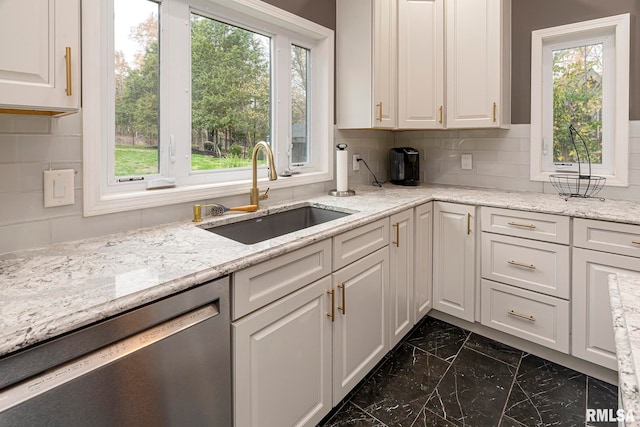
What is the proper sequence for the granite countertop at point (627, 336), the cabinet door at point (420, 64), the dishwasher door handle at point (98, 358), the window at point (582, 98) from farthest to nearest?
1. the cabinet door at point (420, 64)
2. the window at point (582, 98)
3. the dishwasher door handle at point (98, 358)
4. the granite countertop at point (627, 336)

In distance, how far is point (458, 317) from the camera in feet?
8.13

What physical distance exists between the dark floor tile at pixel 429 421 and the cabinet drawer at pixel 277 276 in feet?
2.70

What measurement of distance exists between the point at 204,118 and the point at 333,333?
1.26 m

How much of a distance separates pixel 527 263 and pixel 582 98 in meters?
1.22

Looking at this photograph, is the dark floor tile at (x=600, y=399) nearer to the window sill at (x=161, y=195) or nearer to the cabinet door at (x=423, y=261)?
the cabinet door at (x=423, y=261)

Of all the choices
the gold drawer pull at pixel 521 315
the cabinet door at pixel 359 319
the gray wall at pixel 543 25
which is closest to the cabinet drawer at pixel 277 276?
the cabinet door at pixel 359 319

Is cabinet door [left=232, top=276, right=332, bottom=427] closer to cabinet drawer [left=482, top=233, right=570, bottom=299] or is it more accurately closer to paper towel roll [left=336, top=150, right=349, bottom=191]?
paper towel roll [left=336, top=150, right=349, bottom=191]

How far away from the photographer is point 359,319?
1.79m

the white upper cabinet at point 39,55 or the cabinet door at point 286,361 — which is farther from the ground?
the white upper cabinet at point 39,55

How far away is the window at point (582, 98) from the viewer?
2260 millimetres

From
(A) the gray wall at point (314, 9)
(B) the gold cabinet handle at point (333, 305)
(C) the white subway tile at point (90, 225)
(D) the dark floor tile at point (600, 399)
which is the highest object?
(A) the gray wall at point (314, 9)

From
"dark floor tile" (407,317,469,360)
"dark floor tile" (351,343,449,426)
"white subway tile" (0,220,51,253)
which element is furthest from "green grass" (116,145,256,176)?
"dark floor tile" (407,317,469,360)

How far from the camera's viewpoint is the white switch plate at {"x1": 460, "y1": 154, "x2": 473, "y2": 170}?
114 inches

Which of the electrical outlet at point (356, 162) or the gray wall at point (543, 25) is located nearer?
the gray wall at point (543, 25)
